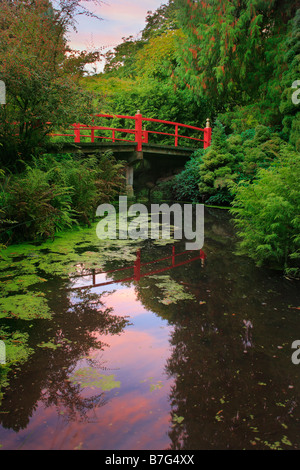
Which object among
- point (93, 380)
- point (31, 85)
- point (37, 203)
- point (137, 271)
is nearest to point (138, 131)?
point (31, 85)

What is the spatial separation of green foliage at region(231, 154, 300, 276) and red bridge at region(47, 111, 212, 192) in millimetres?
4106

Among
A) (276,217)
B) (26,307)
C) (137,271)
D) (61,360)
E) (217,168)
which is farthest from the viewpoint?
(217,168)

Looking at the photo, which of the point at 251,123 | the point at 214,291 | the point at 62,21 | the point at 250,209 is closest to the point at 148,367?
the point at 214,291

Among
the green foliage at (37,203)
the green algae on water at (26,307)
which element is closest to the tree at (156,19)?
the green foliage at (37,203)

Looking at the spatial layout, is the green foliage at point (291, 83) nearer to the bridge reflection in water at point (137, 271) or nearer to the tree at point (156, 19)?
the bridge reflection in water at point (137, 271)

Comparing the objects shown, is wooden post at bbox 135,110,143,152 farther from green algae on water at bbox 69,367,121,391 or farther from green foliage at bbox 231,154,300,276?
green algae on water at bbox 69,367,121,391

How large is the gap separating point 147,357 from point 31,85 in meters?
4.91

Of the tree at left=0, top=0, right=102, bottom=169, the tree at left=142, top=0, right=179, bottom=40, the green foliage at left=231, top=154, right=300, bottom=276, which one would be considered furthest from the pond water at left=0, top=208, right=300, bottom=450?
the tree at left=142, top=0, right=179, bottom=40

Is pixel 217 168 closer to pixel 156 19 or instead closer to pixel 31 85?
pixel 31 85

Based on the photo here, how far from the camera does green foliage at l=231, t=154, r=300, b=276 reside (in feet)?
12.9

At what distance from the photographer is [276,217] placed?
391 cm

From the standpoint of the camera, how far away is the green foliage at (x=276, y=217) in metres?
3.94

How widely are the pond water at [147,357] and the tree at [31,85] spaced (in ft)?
9.45

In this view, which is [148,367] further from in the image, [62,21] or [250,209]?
[62,21]
